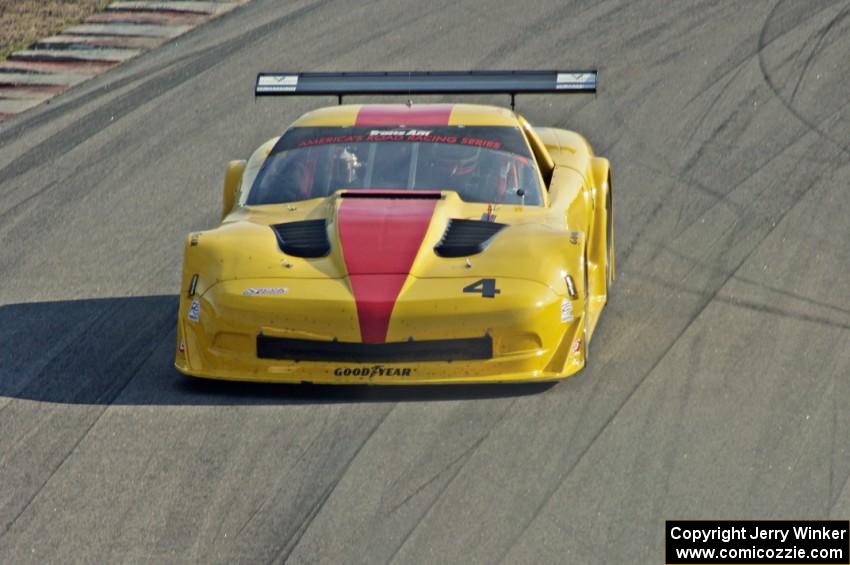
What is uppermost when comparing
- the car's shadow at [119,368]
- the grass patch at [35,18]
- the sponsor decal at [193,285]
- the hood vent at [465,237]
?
the hood vent at [465,237]

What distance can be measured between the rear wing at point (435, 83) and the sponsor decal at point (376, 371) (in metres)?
3.08

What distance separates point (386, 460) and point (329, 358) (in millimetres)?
799

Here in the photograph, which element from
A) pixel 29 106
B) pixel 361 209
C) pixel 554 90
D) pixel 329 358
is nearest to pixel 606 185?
pixel 554 90

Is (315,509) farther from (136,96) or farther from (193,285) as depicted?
(136,96)

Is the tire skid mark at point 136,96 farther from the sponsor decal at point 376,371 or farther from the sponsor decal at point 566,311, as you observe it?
the sponsor decal at point 566,311

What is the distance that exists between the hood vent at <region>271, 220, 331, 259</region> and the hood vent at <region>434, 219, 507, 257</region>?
0.63 meters

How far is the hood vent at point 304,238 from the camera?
9.25 metres

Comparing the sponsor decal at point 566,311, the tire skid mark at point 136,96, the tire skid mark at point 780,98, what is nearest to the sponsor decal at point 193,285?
the sponsor decal at point 566,311

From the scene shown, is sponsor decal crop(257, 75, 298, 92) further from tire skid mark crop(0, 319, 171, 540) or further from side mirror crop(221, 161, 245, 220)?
tire skid mark crop(0, 319, 171, 540)

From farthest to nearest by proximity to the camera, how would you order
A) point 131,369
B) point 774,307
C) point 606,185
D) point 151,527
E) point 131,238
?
point 131,238, point 606,185, point 774,307, point 131,369, point 151,527

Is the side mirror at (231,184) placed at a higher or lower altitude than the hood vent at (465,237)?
Result: lower

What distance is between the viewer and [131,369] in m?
9.59

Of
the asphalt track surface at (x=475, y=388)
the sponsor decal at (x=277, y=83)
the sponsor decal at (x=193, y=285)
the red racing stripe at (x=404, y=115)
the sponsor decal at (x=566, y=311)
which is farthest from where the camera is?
the sponsor decal at (x=277, y=83)

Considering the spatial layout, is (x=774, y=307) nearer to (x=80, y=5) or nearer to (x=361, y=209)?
(x=361, y=209)
